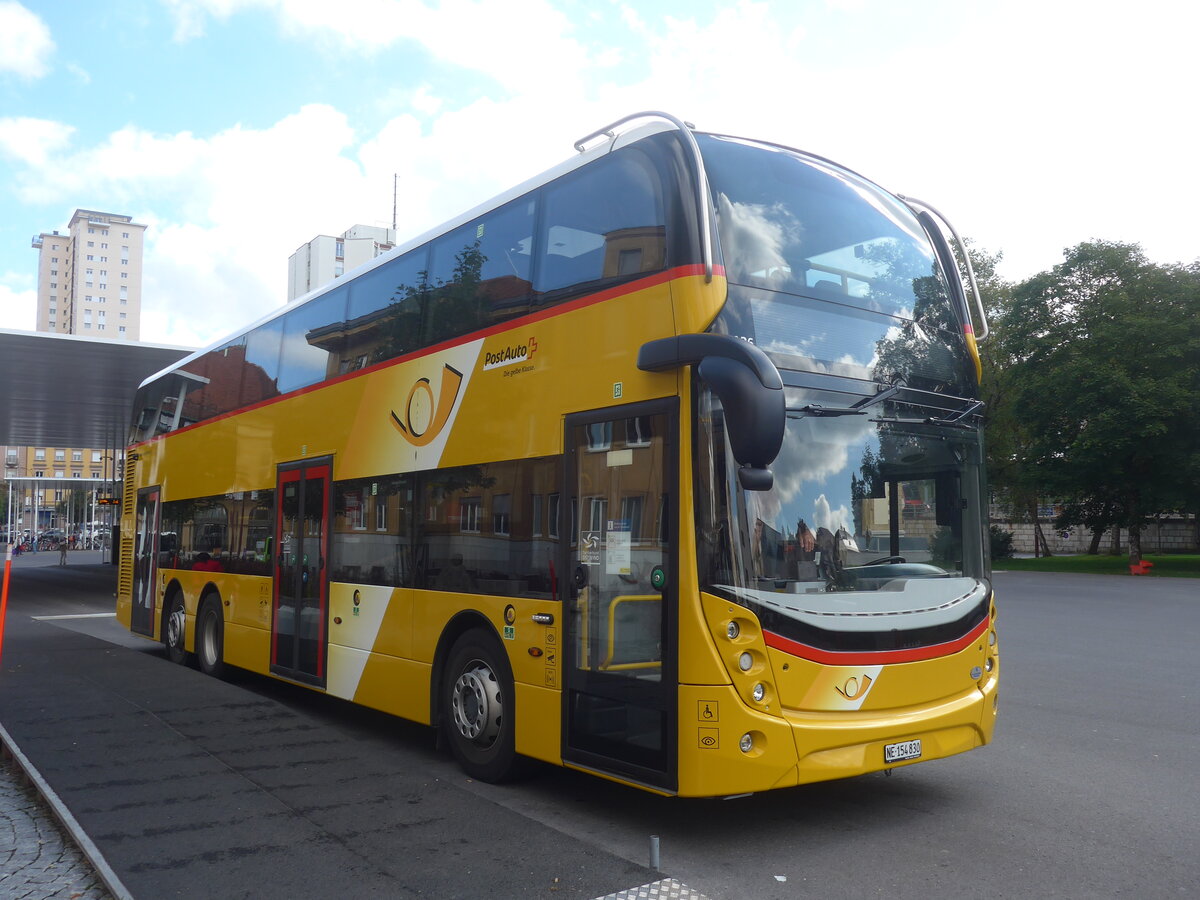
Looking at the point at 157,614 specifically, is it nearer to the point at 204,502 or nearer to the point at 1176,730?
the point at 204,502

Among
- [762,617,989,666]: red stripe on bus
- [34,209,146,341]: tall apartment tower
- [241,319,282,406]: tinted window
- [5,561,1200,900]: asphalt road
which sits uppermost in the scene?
[34,209,146,341]: tall apartment tower

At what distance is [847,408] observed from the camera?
5.85 m

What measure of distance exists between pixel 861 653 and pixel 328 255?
97.2m

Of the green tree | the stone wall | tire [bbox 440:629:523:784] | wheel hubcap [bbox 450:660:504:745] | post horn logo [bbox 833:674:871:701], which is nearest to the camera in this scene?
post horn logo [bbox 833:674:871:701]

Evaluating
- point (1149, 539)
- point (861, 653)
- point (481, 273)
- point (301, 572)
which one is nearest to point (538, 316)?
point (481, 273)

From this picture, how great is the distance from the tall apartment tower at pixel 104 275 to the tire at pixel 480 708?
144977 mm

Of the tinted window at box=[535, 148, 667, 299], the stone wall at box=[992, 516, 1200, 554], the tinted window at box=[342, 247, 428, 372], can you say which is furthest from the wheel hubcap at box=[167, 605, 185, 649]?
the stone wall at box=[992, 516, 1200, 554]

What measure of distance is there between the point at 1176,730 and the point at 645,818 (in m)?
5.34

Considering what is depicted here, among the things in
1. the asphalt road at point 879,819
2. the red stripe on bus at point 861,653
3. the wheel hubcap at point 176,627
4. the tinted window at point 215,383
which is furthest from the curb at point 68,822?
the wheel hubcap at point 176,627

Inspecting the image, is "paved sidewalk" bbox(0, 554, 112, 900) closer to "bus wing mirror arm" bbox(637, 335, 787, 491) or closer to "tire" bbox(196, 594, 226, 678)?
"bus wing mirror arm" bbox(637, 335, 787, 491)

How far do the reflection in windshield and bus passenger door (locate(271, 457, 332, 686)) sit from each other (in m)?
5.12

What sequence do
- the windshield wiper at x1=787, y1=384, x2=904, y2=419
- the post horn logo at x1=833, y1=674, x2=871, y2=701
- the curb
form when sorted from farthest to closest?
the windshield wiper at x1=787, y1=384, x2=904, y2=419
the post horn logo at x1=833, y1=674, x2=871, y2=701
the curb

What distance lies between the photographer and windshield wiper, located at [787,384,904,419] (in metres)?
5.68

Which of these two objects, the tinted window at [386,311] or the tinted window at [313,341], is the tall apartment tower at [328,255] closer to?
the tinted window at [313,341]
